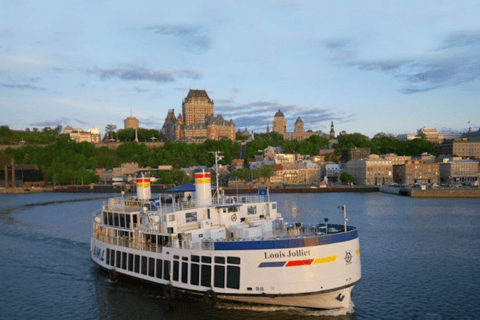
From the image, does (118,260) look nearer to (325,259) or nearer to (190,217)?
(190,217)

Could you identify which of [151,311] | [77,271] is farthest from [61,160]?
[151,311]

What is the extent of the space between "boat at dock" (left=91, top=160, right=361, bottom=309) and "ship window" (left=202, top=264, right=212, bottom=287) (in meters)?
0.05

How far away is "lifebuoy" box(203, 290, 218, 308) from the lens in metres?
20.6

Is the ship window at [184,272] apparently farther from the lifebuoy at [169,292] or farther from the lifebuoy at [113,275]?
the lifebuoy at [113,275]

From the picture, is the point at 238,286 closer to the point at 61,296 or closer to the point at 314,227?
the point at 314,227

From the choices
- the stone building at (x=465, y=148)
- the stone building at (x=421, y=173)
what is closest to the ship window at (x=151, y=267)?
the stone building at (x=421, y=173)

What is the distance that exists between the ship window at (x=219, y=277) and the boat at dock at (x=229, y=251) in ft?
0.16

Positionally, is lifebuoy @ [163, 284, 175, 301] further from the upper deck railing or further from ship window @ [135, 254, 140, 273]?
the upper deck railing

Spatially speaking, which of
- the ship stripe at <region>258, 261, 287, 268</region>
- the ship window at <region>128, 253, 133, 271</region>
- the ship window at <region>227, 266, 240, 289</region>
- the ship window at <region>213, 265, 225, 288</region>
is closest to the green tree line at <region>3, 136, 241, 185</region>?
the ship window at <region>128, 253, 133, 271</region>

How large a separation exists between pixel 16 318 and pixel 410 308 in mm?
22119

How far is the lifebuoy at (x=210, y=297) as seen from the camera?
20609 millimetres

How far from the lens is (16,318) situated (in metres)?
23.3

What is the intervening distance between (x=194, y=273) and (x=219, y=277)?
5.41 ft

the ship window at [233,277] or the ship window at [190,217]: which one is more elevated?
the ship window at [190,217]
